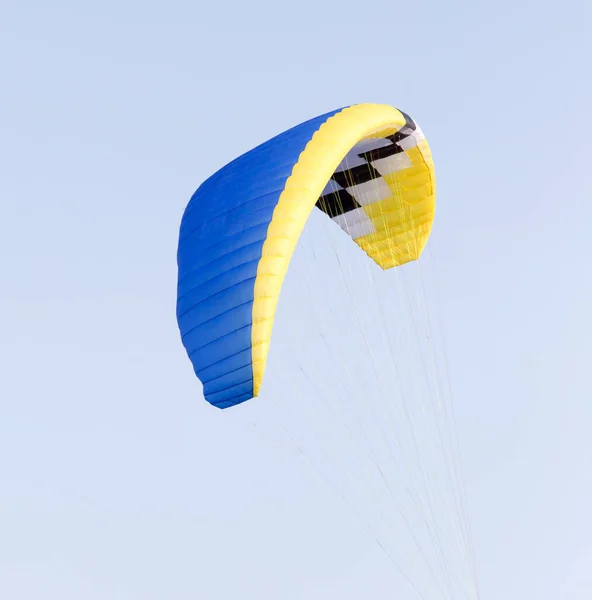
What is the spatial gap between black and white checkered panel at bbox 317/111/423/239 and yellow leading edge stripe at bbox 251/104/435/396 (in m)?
0.14

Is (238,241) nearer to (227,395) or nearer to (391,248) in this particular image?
(227,395)

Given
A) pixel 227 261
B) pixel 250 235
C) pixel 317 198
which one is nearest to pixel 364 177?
pixel 317 198

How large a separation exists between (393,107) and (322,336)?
3284mm

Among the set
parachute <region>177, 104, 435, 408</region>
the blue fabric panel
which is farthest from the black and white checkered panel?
the blue fabric panel

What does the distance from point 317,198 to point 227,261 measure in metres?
1.40

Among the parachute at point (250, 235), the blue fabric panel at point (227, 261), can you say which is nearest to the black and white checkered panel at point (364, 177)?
the parachute at point (250, 235)

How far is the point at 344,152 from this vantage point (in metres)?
15.9

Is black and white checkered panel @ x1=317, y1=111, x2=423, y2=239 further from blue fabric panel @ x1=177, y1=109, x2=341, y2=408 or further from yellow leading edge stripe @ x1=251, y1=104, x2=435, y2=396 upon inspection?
blue fabric panel @ x1=177, y1=109, x2=341, y2=408

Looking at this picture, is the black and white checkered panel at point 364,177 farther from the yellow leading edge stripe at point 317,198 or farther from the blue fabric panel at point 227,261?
the blue fabric panel at point 227,261

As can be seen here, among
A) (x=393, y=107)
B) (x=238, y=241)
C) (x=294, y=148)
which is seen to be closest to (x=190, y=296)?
(x=238, y=241)

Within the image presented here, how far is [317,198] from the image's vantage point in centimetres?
1568

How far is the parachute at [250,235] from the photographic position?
14.5m

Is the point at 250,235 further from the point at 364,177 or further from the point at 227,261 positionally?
→ the point at 364,177

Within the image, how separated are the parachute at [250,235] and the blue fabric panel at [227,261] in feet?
0.04
